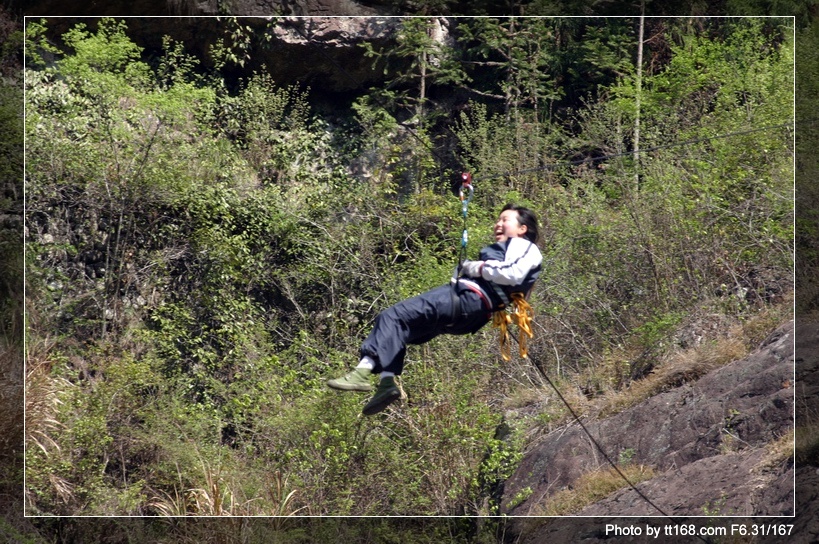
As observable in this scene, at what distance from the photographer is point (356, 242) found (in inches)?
406

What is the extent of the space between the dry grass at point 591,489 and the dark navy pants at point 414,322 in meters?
3.10

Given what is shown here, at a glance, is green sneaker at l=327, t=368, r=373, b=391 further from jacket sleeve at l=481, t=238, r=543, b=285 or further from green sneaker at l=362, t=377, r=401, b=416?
jacket sleeve at l=481, t=238, r=543, b=285

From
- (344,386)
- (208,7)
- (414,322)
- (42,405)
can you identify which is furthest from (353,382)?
(208,7)

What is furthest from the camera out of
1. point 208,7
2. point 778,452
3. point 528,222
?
point 208,7

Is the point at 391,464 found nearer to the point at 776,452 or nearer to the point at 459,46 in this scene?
the point at 776,452

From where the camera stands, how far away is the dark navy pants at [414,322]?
16.8 ft

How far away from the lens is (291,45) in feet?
38.9

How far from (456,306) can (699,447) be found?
133 inches

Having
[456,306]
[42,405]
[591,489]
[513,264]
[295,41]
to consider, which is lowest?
[591,489]

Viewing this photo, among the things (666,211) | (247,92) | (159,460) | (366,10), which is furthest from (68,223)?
(666,211)

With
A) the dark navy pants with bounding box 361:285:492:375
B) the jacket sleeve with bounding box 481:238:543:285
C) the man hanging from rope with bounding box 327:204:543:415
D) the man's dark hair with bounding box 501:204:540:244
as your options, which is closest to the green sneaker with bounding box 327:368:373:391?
the man hanging from rope with bounding box 327:204:543:415

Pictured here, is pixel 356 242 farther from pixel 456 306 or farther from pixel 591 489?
pixel 456 306

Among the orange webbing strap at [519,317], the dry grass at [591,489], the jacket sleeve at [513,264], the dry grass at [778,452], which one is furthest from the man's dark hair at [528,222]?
the dry grass at [591,489]

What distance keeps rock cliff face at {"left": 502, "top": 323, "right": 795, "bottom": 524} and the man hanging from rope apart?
2550 millimetres
